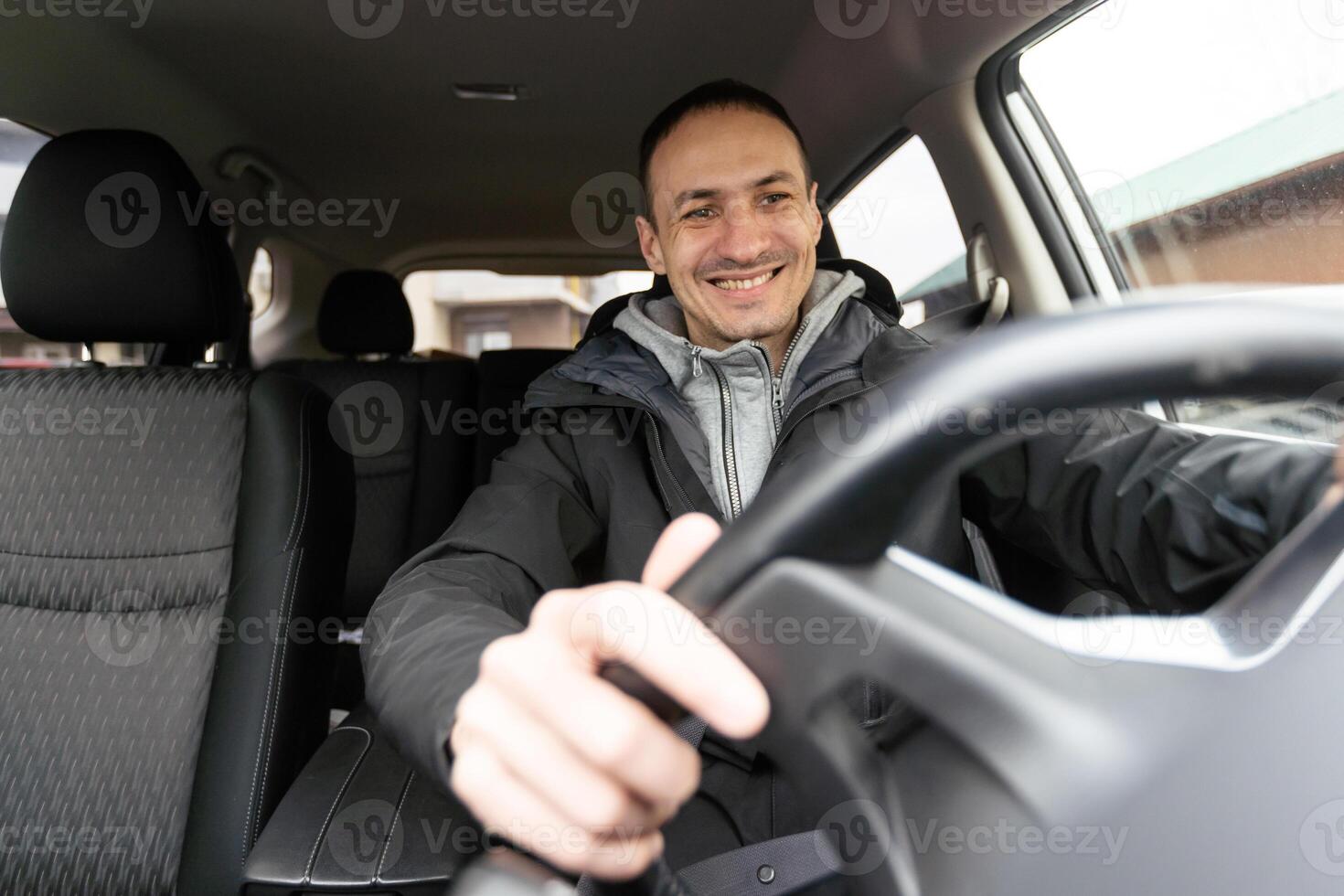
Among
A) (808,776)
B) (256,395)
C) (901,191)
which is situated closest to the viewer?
(808,776)

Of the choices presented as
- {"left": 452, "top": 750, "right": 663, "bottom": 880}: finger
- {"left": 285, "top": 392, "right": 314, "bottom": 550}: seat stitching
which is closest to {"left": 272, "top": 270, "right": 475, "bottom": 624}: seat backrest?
{"left": 285, "top": 392, "right": 314, "bottom": 550}: seat stitching

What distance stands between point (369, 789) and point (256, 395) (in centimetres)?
65

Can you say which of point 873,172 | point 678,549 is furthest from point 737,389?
point 873,172

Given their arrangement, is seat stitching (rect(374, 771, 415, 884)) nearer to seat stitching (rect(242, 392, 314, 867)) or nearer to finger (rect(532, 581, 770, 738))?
seat stitching (rect(242, 392, 314, 867))

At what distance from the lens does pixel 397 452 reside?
2.55 meters

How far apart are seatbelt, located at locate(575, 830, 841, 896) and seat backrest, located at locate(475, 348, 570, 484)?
6.08ft

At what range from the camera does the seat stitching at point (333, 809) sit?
0.96 m

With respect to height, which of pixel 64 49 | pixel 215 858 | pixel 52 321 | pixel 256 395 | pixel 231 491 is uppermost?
pixel 64 49

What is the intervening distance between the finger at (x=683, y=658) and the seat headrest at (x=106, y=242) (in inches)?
52.1

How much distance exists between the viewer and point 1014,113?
1.70 meters

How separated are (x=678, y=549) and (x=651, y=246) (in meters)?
1.25

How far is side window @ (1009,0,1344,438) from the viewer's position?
3.75 ft

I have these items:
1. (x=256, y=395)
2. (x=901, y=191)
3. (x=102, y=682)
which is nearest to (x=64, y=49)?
(x=256, y=395)

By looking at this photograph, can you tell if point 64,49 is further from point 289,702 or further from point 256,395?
point 289,702
